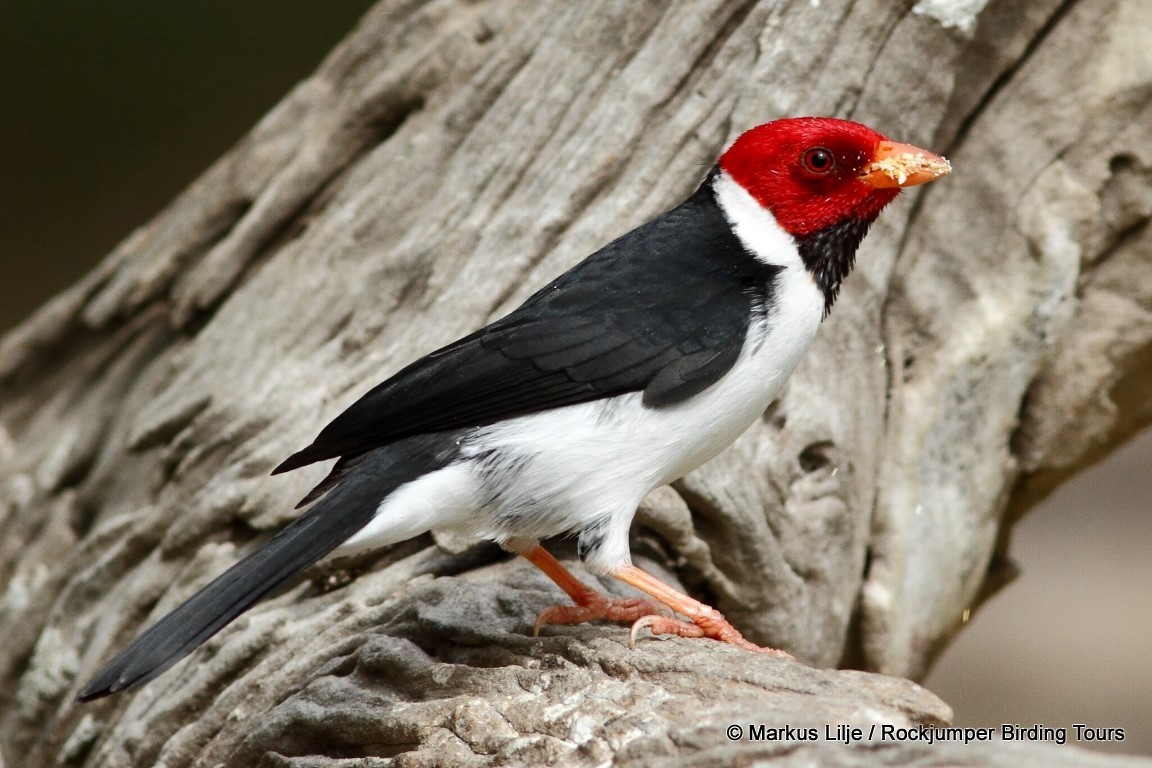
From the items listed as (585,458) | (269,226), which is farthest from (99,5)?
(585,458)

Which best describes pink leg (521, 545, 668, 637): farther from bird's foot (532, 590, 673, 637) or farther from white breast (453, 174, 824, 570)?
white breast (453, 174, 824, 570)

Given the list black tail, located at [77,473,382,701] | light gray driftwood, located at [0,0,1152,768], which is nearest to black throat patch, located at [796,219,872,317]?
light gray driftwood, located at [0,0,1152,768]

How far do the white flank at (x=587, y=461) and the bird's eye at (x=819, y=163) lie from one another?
0.46 metres

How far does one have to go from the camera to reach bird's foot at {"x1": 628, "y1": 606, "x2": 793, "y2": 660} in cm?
308

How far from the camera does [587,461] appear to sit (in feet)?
9.93

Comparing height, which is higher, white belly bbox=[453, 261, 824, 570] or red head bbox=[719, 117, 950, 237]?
red head bbox=[719, 117, 950, 237]

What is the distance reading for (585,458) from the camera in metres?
3.03

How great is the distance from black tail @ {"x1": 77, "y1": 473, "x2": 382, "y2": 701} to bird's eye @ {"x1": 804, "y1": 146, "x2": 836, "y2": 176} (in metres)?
1.43

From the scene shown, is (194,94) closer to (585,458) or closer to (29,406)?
(29,406)

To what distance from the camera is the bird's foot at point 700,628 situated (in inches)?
121

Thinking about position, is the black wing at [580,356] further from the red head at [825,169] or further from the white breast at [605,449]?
the red head at [825,169]

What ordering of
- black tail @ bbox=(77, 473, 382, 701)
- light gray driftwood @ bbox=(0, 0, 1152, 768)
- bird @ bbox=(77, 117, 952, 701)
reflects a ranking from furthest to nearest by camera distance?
1. light gray driftwood @ bbox=(0, 0, 1152, 768)
2. bird @ bbox=(77, 117, 952, 701)
3. black tail @ bbox=(77, 473, 382, 701)

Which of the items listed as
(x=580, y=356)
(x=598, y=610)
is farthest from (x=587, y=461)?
(x=598, y=610)

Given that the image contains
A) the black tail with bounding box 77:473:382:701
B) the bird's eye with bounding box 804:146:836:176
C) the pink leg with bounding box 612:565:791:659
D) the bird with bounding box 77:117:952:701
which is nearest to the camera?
the black tail with bounding box 77:473:382:701
